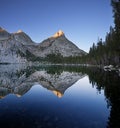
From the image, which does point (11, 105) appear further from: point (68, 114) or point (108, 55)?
point (108, 55)

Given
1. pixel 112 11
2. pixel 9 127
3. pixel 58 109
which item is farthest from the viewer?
pixel 112 11

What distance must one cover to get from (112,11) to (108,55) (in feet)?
210

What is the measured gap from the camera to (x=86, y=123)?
1319 centimetres

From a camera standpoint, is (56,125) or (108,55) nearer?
(56,125)

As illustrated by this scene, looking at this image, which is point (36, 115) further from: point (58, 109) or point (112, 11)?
point (112, 11)

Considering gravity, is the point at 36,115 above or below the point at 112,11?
below

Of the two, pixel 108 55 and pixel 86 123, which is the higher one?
pixel 108 55

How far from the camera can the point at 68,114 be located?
612 inches

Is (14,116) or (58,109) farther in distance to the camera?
(58,109)

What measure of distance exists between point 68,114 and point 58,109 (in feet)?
6.11

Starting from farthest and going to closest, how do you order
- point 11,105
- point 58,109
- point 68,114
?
point 11,105, point 58,109, point 68,114

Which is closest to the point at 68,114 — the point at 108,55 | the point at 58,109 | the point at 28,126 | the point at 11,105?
the point at 58,109

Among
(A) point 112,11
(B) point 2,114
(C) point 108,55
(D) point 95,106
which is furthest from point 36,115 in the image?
(C) point 108,55

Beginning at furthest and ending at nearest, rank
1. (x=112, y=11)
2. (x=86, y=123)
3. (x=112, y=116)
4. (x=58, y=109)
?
(x=112, y=11)
(x=58, y=109)
(x=112, y=116)
(x=86, y=123)
